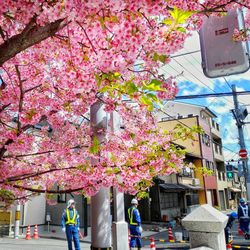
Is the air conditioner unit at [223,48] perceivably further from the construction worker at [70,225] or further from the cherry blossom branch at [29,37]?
the construction worker at [70,225]

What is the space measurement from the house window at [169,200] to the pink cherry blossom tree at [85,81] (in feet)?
65.1

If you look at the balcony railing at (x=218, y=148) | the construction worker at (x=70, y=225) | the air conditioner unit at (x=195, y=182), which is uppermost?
the balcony railing at (x=218, y=148)

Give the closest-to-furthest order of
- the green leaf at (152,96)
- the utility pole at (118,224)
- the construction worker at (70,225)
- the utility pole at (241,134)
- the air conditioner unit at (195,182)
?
the green leaf at (152,96) < the utility pole at (118,224) < the construction worker at (70,225) < the utility pole at (241,134) < the air conditioner unit at (195,182)

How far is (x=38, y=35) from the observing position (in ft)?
8.12

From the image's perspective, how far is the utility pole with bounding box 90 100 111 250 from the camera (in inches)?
220


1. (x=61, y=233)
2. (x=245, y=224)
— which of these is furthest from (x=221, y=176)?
(x=61, y=233)

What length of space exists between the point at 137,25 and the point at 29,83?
2750mm

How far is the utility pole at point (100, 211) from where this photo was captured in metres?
5.60

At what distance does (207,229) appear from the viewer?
3969 mm

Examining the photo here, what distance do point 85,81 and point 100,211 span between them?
11.7ft

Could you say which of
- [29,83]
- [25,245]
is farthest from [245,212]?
[29,83]

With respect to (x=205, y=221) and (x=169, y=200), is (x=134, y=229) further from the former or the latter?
(x=169, y=200)

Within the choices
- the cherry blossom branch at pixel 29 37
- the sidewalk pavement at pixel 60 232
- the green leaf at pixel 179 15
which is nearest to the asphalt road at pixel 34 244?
the sidewalk pavement at pixel 60 232

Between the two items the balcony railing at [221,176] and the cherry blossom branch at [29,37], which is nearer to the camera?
the cherry blossom branch at [29,37]
